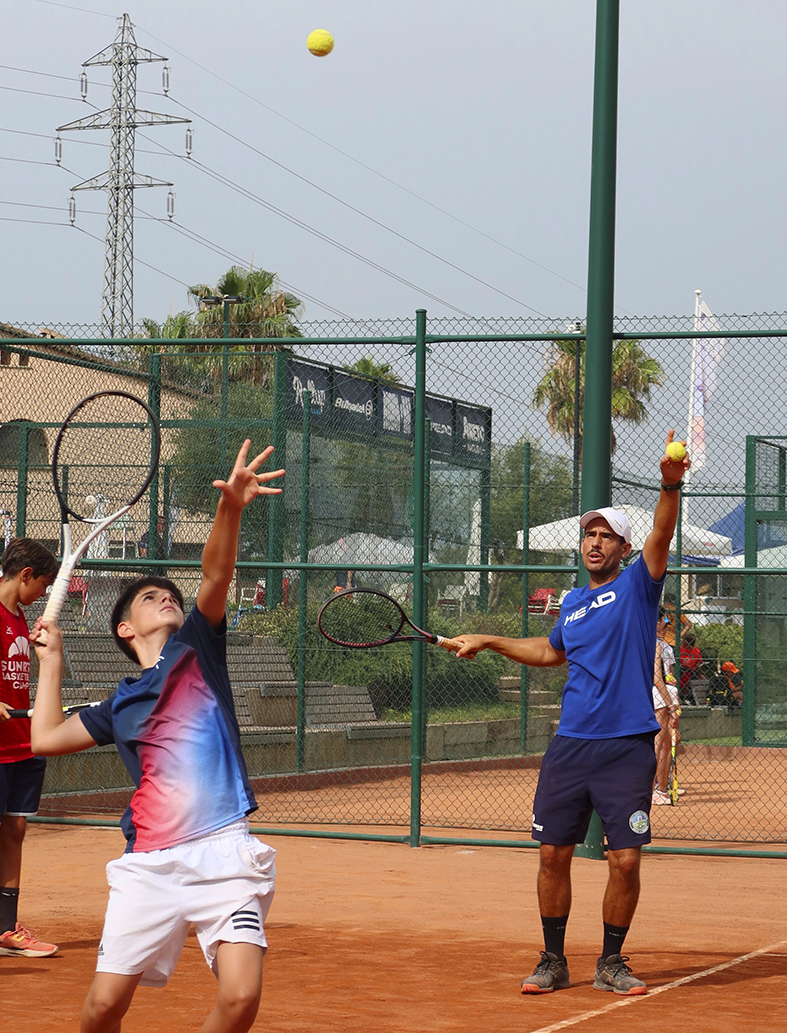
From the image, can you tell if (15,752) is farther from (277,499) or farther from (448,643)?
(277,499)

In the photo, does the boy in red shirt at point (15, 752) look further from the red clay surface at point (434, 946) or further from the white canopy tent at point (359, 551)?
the white canopy tent at point (359, 551)

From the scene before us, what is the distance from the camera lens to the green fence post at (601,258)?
820cm

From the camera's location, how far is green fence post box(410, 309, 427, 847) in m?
8.51

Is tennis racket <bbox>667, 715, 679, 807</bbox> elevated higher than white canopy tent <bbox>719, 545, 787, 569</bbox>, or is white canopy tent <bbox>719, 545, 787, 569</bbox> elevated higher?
white canopy tent <bbox>719, 545, 787, 569</bbox>

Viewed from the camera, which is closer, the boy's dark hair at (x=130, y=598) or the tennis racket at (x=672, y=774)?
the boy's dark hair at (x=130, y=598)

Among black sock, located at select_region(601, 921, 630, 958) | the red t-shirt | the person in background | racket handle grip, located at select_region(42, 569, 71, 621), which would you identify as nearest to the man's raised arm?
black sock, located at select_region(601, 921, 630, 958)

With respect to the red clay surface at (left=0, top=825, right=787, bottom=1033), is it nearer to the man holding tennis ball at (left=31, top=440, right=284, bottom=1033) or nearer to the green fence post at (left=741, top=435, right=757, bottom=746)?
the man holding tennis ball at (left=31, top=440, right=284, bottom=1033)

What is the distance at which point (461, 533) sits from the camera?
1398 centimetres

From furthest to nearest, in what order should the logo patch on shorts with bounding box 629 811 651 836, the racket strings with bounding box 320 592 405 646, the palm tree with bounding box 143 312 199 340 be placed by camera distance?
the palm tree with bounding box 143 312 199 340 → the racket strings with bounding box 320 592 405 646 → the logo patch on shorts with bounding box 629 811 651 836

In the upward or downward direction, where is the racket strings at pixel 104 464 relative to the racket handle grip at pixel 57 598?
upward

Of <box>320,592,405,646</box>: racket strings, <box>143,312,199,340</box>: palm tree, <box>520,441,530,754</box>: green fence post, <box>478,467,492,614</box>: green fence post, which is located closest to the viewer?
<box>520,441,530,754</box>: green fence post

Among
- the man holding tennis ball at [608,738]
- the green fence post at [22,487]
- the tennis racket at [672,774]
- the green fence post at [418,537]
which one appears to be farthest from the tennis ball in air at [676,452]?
the tennis racket at [672,774]

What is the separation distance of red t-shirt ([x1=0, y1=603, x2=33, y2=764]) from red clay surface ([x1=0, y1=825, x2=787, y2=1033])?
88cm

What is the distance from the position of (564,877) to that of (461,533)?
873 cm
